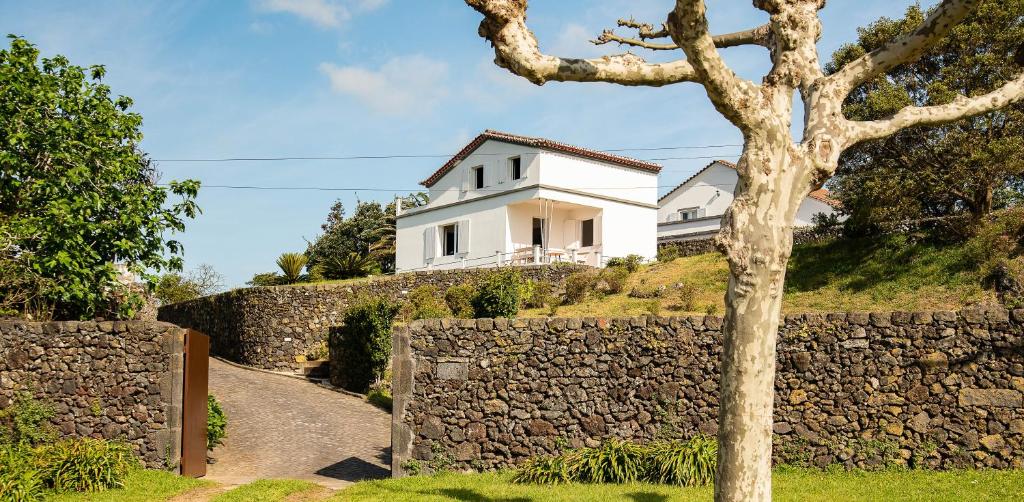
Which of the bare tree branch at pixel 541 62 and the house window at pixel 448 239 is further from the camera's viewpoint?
the house window at pixel 448 239

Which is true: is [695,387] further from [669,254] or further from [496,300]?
[669,254]

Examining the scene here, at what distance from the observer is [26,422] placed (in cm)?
1349

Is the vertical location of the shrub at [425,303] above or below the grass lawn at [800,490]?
above

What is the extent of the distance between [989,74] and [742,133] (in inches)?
692

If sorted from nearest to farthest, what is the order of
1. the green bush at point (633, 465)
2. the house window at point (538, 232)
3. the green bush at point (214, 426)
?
the green bush at point (633, 465), the green bush at point (214, 426), the house window at point (538, 232)

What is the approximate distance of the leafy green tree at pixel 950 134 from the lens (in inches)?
856

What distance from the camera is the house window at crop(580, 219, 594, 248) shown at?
34.5m

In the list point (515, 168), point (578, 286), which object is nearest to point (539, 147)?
point (515, 168)

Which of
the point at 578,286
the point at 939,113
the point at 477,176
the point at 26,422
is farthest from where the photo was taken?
the point at 477,176

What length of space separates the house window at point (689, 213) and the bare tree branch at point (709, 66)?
3522cm

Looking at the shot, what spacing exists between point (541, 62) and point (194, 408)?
938cm

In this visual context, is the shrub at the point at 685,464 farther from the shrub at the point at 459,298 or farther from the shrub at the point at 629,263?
the shrub at the point at 629,263

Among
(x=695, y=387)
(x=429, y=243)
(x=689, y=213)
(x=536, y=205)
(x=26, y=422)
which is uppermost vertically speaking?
(x=689, y=213)

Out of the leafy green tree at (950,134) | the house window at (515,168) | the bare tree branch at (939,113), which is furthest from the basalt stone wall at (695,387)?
the house window at (515,168)
